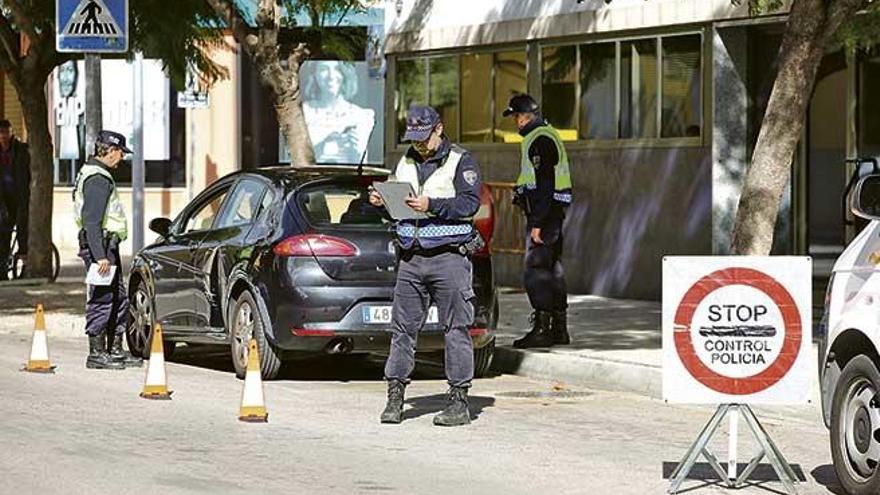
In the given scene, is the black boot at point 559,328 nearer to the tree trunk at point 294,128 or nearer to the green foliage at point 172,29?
the tree trunk at point 294,128

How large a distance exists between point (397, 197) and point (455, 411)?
4.41 feet

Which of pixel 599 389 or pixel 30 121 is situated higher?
pixel 30 121

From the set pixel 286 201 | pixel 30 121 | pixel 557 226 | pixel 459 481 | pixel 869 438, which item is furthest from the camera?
pixel 30 121

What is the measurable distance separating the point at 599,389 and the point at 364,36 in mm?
16351

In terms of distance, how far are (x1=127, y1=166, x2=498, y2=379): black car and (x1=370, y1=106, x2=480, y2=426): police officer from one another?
195 centimetres

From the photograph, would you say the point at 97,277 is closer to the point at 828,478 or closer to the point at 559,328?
the point at 559,328

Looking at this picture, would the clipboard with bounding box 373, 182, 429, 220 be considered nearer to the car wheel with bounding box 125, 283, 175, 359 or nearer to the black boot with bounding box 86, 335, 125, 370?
the black boot with bounding box 86, 335, 125, 370

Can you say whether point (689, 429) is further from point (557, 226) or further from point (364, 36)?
point (364, 36)

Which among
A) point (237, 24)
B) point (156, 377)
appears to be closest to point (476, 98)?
point (237, 24)

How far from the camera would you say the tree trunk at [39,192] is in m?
24.0

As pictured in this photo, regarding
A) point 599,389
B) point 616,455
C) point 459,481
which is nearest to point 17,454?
point 459,481

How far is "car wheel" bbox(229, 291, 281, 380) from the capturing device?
14609 mm

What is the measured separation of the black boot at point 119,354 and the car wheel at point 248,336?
879 millimetres

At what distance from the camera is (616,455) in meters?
11.2
